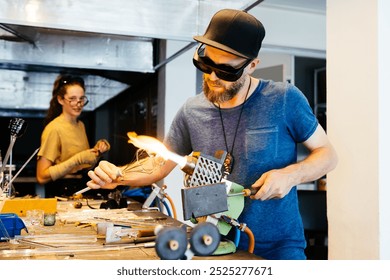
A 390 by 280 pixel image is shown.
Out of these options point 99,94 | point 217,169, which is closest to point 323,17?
point 99,94

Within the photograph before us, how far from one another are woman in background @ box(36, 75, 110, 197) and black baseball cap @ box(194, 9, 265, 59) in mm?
1446

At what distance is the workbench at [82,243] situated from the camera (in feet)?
3.40

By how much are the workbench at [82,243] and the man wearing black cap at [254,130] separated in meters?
0.15

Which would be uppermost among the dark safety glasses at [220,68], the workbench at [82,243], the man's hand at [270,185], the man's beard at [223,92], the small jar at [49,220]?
the dark safety glasses at [220,68]

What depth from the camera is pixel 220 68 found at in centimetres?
122

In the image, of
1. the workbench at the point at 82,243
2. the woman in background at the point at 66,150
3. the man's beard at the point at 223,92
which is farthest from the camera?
the woman in background at the point at 66,150

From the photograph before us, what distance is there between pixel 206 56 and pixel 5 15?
1.33 metres

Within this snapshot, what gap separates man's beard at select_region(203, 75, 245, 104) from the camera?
4.48 feet

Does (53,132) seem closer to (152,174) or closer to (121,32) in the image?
(121,32)

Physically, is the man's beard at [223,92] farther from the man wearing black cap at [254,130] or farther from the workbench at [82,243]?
the workbench at [82,243]

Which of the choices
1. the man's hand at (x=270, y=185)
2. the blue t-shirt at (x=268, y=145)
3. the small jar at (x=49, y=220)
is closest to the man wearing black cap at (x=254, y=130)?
the blue t-shirt at (x=268, y=145)

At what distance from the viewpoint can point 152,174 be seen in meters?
1.53

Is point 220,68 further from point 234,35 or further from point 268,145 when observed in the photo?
point 268,145

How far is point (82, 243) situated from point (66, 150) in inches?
61.2
